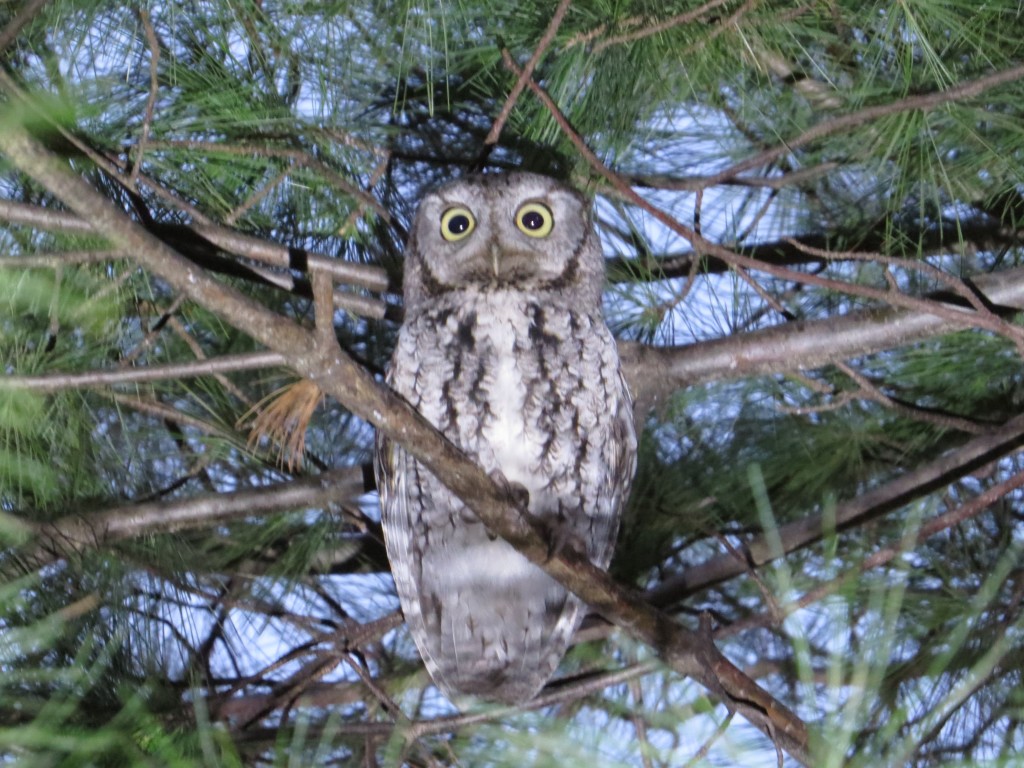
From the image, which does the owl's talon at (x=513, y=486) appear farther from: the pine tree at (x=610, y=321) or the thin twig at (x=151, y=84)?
the thin twig at (x=151, y=84)

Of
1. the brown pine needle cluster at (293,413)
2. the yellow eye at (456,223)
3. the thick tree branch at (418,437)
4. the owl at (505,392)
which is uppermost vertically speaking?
the yellow eye at (456,223)

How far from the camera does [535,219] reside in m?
1.57

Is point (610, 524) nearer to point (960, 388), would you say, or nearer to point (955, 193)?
point (960, 388)

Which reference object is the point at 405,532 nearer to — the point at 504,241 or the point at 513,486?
the point at 513,486

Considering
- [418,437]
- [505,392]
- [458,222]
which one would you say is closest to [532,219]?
[458,222]

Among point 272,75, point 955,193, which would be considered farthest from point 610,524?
point 272,75

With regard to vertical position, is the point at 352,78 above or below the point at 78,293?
above

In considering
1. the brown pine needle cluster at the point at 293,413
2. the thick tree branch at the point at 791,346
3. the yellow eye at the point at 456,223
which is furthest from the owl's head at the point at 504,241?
the brown pine needle cluster at the point at 293,413

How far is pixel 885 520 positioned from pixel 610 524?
1.47 feet

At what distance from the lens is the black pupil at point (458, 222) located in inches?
61.5

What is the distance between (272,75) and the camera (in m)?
1.35

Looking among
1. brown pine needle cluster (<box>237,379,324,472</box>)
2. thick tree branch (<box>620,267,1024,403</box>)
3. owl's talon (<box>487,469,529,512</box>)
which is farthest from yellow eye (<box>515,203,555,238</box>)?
brown pine needle cluster (<box>237,379,324,472</box>)

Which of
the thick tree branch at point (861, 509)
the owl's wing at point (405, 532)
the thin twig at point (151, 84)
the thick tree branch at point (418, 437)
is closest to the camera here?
the thick tree branch at point (418, 437)

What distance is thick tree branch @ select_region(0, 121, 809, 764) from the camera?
0.88m
